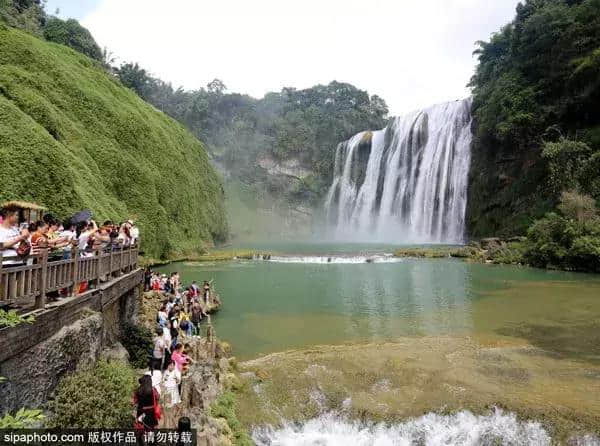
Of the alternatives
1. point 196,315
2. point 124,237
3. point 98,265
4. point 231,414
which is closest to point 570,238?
point 196,315

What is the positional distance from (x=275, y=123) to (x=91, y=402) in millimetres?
91295

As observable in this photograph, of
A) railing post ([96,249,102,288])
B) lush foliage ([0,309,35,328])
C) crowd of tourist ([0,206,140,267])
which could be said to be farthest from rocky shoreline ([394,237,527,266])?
lush foliage ([0,309,35,328])

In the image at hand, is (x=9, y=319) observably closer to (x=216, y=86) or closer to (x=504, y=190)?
(x=504, y=190)

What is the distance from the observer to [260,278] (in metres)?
27.7

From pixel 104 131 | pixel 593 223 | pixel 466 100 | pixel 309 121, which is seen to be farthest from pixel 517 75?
pixel 309 121

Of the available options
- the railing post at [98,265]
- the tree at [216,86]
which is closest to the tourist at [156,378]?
→ the railing post at [98,265]

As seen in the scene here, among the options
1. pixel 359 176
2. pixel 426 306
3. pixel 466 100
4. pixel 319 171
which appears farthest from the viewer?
pixel 319 171

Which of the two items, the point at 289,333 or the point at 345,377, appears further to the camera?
the point at 289,333

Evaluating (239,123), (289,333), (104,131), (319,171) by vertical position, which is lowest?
(289,333)

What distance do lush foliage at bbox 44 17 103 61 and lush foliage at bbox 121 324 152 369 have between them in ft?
182

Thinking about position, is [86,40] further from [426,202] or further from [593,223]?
[593,223]

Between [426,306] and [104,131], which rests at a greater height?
[104,131]

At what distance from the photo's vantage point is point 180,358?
10.4m

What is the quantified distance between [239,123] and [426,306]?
3275 inches
